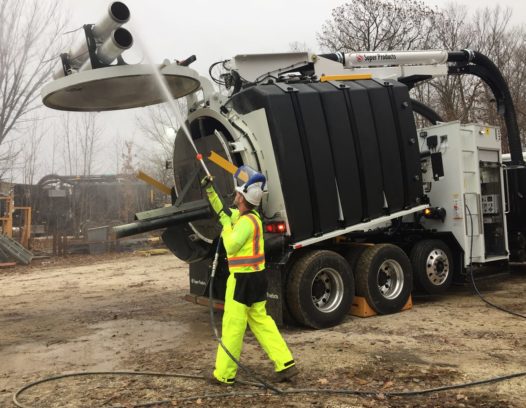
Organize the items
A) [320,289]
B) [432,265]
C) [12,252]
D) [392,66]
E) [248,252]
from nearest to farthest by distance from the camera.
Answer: [248,252] < [320,289] < [432,265] < [392,66] < [12,252]

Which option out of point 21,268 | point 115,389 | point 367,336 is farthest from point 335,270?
point 21,268

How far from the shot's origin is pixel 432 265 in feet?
26.0

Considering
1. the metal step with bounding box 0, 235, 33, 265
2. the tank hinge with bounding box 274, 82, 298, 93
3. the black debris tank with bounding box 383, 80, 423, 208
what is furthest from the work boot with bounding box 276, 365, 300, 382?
the metal step with bounding box 0, 235, 33, 265

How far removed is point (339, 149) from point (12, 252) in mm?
12942

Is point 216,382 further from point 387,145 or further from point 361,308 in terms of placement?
point 387,145

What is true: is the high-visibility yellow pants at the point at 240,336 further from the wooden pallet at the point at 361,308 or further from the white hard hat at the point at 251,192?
the wooden pallet at the point at 361,308

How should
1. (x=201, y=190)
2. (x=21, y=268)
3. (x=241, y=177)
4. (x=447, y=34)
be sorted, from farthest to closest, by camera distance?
(x=447, y=34) → (x=21, y=268) → (x=201, y=190) → (x=241, y=177)

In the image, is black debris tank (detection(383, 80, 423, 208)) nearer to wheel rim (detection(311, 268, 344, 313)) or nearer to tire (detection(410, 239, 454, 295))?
tire (detection(410, 239, 454, 295))

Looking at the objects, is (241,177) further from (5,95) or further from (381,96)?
(5,95)

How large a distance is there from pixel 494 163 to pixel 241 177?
5.24 meters

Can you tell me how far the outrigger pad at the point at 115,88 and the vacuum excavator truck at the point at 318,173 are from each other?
0.07 feet

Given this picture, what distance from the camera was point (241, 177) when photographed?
5.44m

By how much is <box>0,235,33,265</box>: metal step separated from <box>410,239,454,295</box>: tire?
12805 millimetres

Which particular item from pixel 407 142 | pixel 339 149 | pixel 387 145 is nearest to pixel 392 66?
pixel 407 142
